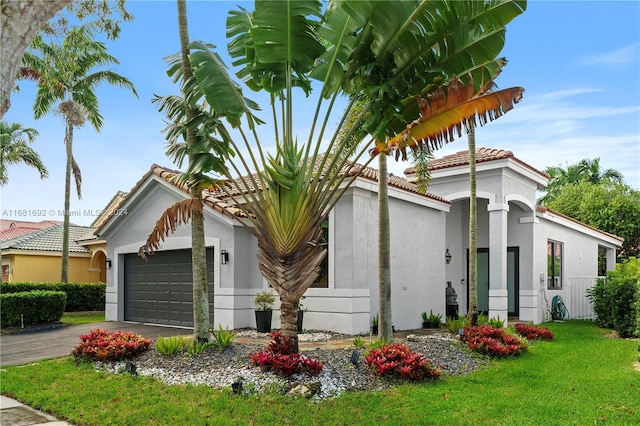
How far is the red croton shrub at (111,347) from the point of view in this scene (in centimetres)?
1006

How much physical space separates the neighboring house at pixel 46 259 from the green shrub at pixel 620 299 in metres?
25.1

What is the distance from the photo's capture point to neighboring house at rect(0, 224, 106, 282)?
28.9m

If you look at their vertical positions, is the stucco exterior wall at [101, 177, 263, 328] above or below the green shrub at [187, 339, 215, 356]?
above

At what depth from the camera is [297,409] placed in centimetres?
717

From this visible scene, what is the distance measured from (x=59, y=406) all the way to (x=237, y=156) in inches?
196

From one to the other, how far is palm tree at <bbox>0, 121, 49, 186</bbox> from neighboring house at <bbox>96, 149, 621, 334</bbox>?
11.0m

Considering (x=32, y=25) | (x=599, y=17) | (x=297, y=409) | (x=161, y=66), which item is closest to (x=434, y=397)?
(x=297, y=409)

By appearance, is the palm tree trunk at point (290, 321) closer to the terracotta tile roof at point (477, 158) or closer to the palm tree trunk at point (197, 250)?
the palm tree trunk at point (197, 250)

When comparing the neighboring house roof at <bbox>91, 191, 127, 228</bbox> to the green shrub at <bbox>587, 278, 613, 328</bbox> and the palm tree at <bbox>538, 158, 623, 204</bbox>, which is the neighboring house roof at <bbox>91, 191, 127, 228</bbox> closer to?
the green shrub at <bbox>587, 278, 613, 328</bbox>

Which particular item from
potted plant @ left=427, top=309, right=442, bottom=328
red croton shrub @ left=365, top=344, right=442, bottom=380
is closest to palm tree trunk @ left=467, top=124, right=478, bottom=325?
potted plant @ left=427, top=309, right=442, bottom=328

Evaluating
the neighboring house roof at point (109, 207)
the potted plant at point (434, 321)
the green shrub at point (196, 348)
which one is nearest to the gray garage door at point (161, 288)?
the green shrub at point (196, 348)

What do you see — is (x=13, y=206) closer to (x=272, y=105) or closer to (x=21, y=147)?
(x=21, y=147)

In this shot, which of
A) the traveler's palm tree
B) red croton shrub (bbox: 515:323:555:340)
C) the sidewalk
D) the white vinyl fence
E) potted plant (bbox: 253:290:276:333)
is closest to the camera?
the sidewalk

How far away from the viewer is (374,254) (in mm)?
14344
